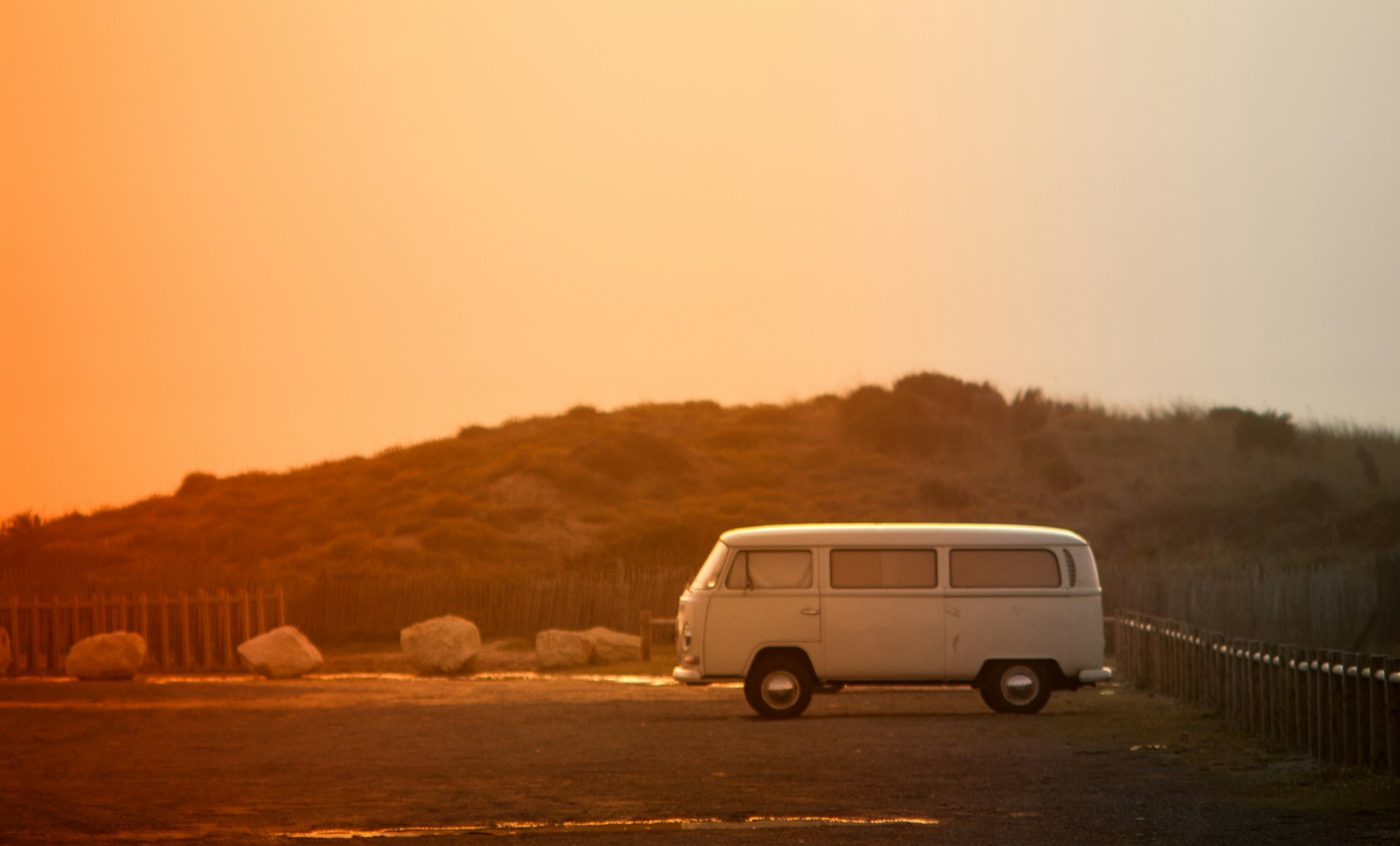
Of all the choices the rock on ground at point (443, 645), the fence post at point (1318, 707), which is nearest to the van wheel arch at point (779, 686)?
the fence post at point (1318, 707)

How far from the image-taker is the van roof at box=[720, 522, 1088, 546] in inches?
814

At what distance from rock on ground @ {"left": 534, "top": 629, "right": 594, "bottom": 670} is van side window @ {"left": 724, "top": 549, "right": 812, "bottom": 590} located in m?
12.7

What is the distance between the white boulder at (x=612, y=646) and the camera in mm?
33750

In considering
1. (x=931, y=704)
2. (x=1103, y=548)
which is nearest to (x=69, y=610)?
(x=931, y=704)

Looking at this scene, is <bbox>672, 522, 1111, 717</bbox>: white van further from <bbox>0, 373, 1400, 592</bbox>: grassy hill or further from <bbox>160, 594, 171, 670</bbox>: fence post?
<bbox>0, 373, 1400, 592</bbox>: grassy hill

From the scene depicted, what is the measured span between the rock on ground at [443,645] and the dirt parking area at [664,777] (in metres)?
8.24

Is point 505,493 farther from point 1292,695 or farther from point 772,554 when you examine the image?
point 1292,695

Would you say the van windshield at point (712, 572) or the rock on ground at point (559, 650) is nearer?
the van windshield at point (712, 572)

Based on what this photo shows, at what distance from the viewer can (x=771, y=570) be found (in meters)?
20.6

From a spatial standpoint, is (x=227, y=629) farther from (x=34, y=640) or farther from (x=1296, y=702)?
(x=1296, y=702)

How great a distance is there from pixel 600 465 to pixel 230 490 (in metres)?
20.3

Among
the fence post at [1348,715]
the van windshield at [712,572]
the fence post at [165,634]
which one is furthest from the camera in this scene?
the fence post at [165,634]

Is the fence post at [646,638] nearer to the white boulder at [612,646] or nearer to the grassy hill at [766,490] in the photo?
the white boulder at [612,646]

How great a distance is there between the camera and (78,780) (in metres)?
13.9
